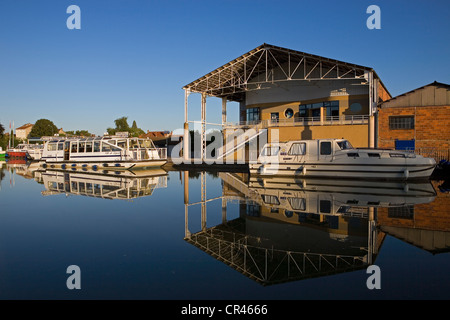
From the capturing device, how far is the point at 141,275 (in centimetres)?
459

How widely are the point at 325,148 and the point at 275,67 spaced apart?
55.2ft

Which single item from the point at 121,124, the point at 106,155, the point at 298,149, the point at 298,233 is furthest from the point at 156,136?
the point at 298,233

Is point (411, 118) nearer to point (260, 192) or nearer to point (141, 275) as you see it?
point (260, 192)

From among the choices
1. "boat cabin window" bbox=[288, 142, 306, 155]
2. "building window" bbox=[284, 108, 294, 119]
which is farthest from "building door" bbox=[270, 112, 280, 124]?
"boat cabin window" bbox=[288, 142, 306, 155]

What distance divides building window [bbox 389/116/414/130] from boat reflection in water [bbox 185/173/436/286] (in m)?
11.8

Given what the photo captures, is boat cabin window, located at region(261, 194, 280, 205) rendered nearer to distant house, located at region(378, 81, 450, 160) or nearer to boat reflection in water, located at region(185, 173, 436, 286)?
boat reflection in water, located at region(185, 173, 436, 286)

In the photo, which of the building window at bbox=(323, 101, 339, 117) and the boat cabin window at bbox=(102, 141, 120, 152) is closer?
the boat cabin window at bbox=(102, 141, 120, 152)

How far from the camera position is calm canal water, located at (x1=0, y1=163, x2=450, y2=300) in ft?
13.7

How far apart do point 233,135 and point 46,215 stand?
77.0 ft

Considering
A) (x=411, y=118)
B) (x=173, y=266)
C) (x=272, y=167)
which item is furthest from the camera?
(x=411, y=118)

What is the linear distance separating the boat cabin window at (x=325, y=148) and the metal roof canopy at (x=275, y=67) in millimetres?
8167

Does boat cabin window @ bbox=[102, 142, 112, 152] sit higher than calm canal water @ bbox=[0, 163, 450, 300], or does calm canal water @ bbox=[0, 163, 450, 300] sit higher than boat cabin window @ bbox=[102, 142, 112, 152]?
boat cabin window @ bbox=[102, 142, 112, 152]

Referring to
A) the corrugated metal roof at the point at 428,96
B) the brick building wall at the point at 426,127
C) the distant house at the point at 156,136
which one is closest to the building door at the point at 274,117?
the brick building wall at the point at 426,127
